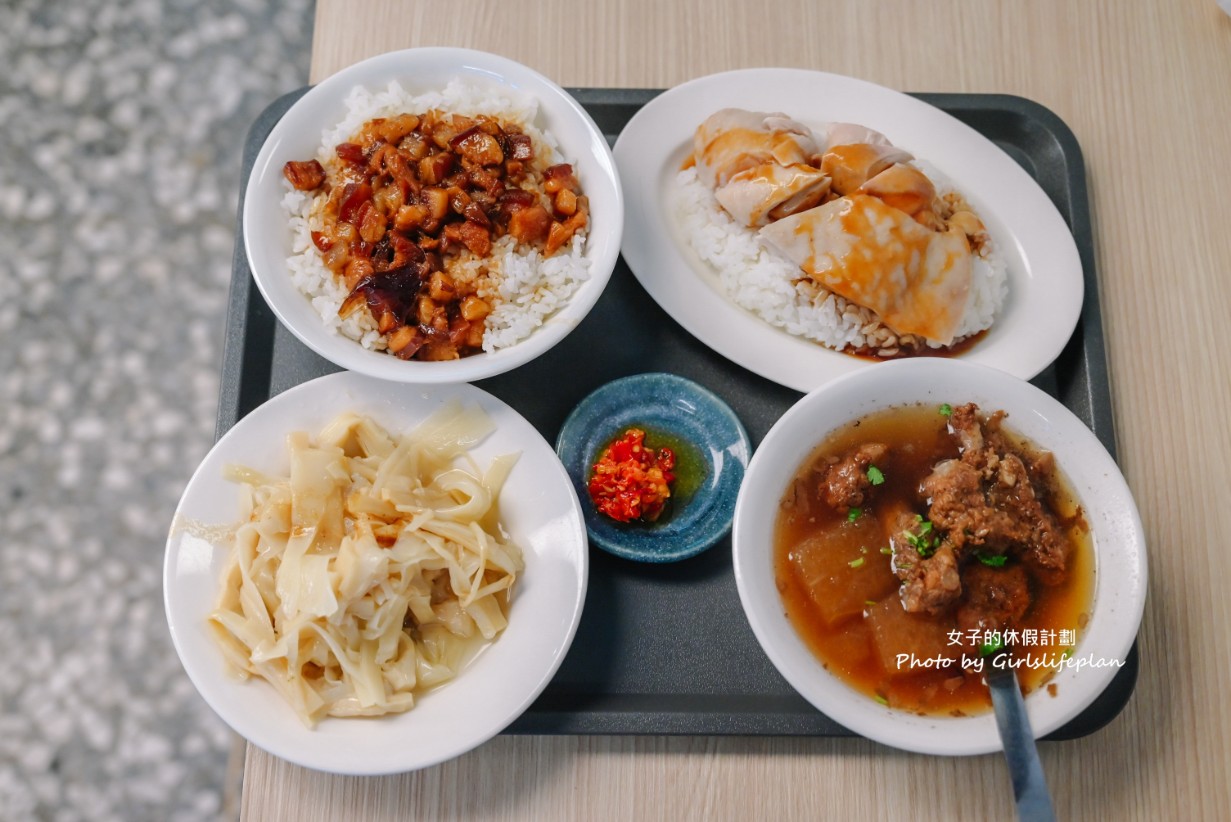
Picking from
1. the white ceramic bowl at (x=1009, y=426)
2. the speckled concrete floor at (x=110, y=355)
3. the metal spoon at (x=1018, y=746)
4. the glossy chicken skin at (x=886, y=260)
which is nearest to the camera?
the metal spoon at (x=1018, y=746)

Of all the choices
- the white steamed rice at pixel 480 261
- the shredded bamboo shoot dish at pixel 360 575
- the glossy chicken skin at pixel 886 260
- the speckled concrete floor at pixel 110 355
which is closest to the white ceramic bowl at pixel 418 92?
the white steamed rice at pixel 480 261

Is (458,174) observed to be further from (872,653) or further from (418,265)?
(872,653)

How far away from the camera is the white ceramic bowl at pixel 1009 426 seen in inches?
82.7

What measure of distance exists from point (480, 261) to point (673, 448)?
0.75 metres

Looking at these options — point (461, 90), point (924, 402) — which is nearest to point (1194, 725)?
point (924, 402)

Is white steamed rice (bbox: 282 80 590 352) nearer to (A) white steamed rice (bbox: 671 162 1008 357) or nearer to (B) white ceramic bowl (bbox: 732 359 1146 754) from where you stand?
(A) white steamed rice (bbox: 671 162 1008 357)

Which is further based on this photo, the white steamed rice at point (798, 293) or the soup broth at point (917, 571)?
the white steamed rice at point (798, 293)

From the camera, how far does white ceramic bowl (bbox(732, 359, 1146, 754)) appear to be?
6.89 feet

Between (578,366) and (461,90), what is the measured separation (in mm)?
854

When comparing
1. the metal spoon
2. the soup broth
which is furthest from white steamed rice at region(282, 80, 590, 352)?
the metal spoon

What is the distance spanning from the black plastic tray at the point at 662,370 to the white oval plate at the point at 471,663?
0.75ft

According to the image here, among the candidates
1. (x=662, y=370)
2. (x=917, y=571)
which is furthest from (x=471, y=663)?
(x=917, y=571)

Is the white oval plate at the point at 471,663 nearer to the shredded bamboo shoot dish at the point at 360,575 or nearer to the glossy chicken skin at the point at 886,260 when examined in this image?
the shredded bamboo shoot dish at the point at 360,575

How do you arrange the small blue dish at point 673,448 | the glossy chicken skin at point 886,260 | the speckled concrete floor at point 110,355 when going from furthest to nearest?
the speckled concrete floor at point 110,355 → the glossy chicken skin at point 886,260 → the small blue dish at point 673,448
